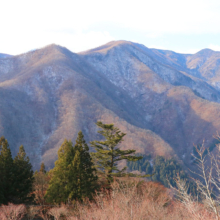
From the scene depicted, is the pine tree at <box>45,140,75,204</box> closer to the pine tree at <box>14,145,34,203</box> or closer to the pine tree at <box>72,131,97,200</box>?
the pine tree at <box>72,131,97,200</box>

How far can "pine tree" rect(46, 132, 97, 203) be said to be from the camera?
28562 mm

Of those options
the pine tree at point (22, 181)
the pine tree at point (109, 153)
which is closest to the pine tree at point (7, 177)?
the pine tree at point (22, 181)

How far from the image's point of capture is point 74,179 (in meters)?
29.1

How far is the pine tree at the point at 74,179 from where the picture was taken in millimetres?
28562

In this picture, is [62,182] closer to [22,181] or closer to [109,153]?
[22,181]

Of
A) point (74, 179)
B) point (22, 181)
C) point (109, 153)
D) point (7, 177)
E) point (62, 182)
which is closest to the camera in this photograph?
point (74, 179)

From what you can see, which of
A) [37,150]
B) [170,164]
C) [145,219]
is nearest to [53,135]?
[37,150]

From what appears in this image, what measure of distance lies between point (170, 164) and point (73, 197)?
5866 inches

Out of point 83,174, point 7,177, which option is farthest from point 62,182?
point 7,177

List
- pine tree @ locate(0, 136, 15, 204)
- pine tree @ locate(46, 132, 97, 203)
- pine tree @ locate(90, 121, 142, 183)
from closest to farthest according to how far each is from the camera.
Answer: pine tree @ locate(46, 132, 97, 203), pine tree @ locate(0, 136, 15, 204), pine tree @ locate(90, 121, 142, 183)

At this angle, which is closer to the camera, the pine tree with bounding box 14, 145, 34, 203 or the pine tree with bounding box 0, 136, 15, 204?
the pine tree with bounding box 0, 136, 15, 204

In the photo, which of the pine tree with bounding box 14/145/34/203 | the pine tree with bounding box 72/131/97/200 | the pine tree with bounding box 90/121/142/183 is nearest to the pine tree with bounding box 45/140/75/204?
the pine tree with bounding box 72/131/97/200

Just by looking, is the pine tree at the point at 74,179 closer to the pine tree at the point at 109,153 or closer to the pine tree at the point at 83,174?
the pine tree at the point at 83,174

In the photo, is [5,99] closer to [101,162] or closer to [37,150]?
[37,150]
